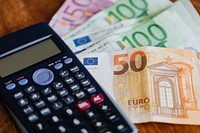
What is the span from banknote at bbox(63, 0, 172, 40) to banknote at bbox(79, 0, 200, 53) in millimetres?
20

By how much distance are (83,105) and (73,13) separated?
0.67 feet

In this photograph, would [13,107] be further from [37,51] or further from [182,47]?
[182,47]

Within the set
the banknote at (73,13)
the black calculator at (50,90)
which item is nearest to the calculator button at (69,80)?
the black calculator at (50,90)

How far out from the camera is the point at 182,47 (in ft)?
1.92

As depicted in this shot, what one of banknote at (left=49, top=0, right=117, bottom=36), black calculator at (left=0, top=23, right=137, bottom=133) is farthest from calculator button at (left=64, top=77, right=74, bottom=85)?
banknote at (left=49, top=0, right=117, bottom=36)

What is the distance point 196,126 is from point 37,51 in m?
0.21

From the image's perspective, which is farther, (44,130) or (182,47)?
(182,47)

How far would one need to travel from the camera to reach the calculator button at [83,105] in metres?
0.48

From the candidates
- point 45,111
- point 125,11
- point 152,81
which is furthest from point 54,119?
point 125,11

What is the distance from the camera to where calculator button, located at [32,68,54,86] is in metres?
0.50

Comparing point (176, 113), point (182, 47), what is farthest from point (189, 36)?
point (176, 113)

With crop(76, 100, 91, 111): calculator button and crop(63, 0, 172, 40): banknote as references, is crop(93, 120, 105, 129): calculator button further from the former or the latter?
crop(63, 0, 172, 40): banknote

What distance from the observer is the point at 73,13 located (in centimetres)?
64

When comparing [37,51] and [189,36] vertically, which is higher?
[37,51]
